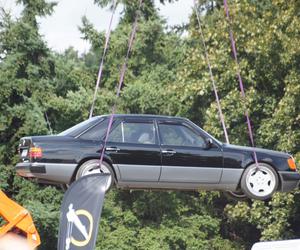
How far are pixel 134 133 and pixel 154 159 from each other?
23.7 inches

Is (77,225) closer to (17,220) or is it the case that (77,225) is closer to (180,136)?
(17,220)

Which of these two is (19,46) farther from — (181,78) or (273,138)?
(273,138)

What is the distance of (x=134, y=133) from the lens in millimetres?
11570

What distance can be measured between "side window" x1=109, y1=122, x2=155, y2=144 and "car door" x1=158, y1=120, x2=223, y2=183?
0.55 ft

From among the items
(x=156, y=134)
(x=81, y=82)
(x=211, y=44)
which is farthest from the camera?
(x=81, y=82)

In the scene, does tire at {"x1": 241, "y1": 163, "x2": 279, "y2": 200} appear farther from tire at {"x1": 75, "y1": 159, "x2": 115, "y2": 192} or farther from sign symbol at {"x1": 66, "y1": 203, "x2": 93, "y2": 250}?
sign symbol at {"x1": 66, "y1": 203, "x2": 93, "y2": 250}

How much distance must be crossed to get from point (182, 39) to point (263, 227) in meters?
9.51

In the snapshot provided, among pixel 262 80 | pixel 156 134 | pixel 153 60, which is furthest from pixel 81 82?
pixel 156 134

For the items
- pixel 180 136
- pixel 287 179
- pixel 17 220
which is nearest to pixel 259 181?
pixel 287 179

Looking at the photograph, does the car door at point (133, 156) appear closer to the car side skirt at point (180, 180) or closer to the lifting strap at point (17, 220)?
the car side skirt at point (180, 180)

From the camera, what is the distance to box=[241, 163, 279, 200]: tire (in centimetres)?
1172

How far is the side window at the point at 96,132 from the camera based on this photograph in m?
11.3

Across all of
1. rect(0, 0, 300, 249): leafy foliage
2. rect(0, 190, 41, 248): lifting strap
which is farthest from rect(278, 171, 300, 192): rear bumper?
rect(0, 0, 300, 249): leafy foliage

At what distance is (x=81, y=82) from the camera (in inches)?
1115
